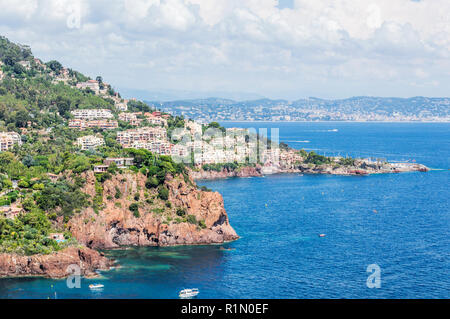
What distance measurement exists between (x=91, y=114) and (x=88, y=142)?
2032 cm

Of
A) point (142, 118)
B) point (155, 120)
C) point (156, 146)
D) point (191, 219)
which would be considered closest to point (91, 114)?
point (142, 118)

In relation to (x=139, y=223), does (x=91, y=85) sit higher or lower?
higher

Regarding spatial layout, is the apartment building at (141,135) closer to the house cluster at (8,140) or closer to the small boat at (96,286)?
the house cluster at (8,140)

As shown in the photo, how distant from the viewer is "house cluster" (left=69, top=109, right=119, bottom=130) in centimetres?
9623

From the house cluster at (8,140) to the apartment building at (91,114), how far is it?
2313 cm

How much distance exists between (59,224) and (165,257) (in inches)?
421

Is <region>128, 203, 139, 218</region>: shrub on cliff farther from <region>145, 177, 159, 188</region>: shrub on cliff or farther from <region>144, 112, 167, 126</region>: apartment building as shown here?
<region>144, 112, 167, 126</region>: apartment building

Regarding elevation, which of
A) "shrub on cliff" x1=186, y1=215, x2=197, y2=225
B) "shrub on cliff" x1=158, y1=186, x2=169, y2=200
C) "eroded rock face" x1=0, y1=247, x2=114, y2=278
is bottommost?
"eroded rock face" x1=0, y1=247, x2=114, y2=278

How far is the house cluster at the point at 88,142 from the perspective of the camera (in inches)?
3305

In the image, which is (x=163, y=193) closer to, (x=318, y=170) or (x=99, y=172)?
(x=99, y=172)

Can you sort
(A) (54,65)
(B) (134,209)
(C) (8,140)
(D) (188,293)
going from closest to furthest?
(D) (188,293)
(B) (134,209)
(C) (8,140)
(A) (54,65)

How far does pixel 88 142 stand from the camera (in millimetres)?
85312

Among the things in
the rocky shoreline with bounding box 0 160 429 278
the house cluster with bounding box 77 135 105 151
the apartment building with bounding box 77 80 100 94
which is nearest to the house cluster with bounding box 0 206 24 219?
the rocky shoreline with bounding box 0 160 429 278
